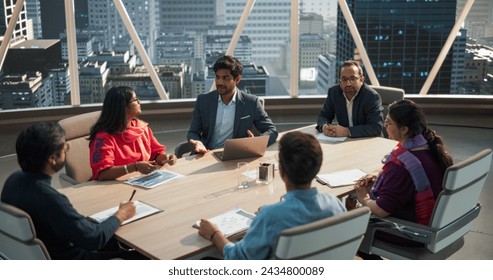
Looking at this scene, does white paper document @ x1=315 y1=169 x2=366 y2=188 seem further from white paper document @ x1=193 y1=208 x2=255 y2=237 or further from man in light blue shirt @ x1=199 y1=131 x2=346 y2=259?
man in light blue shirt @ x1=199 y1=131 x2=346 y2=259

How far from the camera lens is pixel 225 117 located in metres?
4.80

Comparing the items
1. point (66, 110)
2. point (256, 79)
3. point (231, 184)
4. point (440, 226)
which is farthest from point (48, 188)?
point (256, 79)

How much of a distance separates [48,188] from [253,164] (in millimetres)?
1517

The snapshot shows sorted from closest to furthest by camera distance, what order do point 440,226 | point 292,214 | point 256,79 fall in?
1. point 292,214
2. point 440,226
3. point 256,79

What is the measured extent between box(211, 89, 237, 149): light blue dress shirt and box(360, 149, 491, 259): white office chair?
167 cm

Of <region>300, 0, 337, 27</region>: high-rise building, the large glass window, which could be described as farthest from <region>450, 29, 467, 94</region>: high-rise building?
<region>300, 0, 337, 27</region>: high-rise building

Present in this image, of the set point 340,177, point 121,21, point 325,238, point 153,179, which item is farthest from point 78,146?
point 121,21

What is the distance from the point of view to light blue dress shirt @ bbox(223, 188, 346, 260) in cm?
252

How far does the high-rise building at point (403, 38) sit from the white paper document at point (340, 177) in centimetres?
454

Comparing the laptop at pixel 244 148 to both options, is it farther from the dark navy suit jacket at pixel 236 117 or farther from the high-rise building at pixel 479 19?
the high-rise building at pixel 479 19

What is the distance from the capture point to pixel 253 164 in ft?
13.1

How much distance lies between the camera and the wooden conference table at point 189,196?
2.88 meters

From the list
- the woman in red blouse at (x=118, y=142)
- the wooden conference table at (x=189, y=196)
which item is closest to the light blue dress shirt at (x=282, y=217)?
the wooden conference table at (x=189, y=196)
